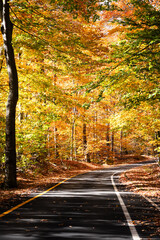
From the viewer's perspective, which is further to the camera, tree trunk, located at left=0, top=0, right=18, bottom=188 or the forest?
tree trunk, located at left=0, top=0, right=18, bottom=188

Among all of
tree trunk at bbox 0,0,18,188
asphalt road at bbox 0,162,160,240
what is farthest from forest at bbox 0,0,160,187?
asphalt road at bbox 0,162,160,240

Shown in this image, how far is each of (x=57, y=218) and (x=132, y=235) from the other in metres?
2.07

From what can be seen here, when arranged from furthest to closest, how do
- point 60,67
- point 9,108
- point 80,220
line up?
point 60,67
point 9,108
point 80,220

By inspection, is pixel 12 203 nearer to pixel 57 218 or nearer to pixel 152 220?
pixel 57 218

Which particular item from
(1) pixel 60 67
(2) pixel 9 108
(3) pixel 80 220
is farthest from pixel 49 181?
(3) pixel 80 220

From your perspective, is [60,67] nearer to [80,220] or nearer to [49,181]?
[49,181]

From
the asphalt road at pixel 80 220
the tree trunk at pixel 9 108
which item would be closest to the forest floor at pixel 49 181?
the tree trunk at pixel 9 108

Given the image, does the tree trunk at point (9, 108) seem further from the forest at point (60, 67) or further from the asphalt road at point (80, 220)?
the asphalt road at point (80, 220)

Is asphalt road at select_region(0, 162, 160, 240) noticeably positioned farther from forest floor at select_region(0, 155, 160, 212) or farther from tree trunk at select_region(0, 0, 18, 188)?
tree trunk at select_region(0, 0, 18, 188)

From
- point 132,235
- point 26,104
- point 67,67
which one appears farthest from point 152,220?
point 26,104

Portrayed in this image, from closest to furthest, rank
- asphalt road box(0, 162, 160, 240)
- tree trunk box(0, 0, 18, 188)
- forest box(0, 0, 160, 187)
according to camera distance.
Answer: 1. asphalt road box(0, 162, 160, 240)
2. forest box(0, 0, 160, 187)
3. tree trunk box(0, 0, 18, 188)

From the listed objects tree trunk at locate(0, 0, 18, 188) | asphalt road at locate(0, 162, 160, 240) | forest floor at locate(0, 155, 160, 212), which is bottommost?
forest floor at locate(0, 155, 160, 212)

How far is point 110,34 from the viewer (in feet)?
72.8

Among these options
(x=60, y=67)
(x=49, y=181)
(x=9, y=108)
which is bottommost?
(x=49, y=181)
